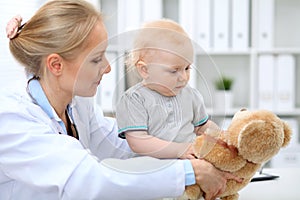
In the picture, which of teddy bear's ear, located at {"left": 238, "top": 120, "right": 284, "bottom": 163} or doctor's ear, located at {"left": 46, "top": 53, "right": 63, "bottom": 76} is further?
doctor's ear, located at {"left": 46, "top": 53, "right": 63, "bottom": 76}

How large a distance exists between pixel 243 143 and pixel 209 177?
0.36 ft

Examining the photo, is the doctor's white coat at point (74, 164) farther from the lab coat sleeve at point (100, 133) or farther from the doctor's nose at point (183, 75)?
the doctor's nose at point (183, 75)

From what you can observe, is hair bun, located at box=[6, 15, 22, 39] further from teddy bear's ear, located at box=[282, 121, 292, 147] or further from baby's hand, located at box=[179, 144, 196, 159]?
teddy bear's ear, located at box=[282, 121, 292, 147]

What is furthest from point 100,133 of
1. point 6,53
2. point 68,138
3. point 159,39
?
point 6,53

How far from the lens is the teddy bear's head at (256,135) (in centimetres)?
98

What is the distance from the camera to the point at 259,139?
989mm

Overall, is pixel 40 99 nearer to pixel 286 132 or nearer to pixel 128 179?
pixel 128 179

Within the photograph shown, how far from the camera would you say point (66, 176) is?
102cm

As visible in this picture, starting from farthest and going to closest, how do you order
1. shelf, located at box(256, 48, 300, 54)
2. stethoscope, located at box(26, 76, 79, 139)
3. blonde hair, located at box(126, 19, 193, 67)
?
shelf, located at box(256, 48, 300, 54)
stethoscope, located at box(26, 76, 79, 139)
blonde hair, located at box(126, 19, 193, 67)

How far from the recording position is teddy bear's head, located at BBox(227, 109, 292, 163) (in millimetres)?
983

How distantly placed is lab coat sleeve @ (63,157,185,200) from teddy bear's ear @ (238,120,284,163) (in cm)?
15

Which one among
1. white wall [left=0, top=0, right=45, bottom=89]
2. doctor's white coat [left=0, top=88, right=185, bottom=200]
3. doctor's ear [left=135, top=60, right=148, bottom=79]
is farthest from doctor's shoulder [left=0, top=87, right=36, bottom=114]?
white wall [left=0, top=0, right=45, bottom=89]

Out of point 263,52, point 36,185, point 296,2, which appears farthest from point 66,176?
point 296,2

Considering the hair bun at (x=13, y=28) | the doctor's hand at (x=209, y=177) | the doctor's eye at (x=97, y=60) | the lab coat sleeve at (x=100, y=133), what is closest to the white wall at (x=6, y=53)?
the hair bun at (x=13, y=28)
